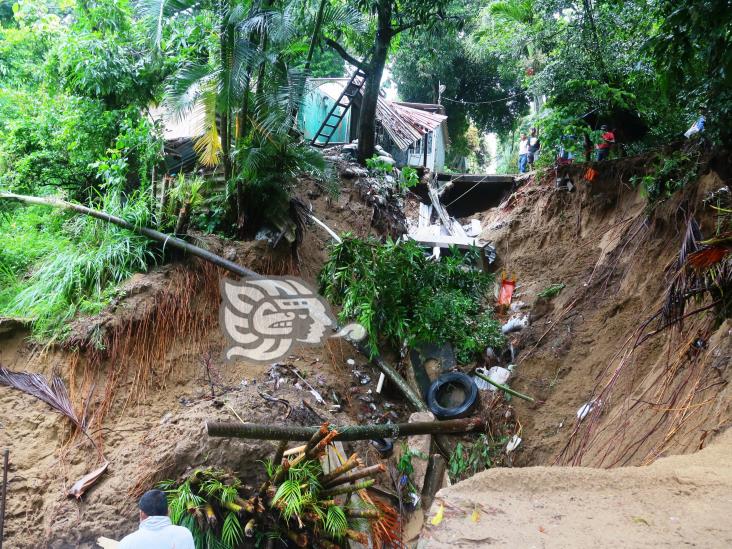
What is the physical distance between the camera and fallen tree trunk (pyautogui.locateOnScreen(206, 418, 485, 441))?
472cm

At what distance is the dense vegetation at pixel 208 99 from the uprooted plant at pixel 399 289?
170 mm

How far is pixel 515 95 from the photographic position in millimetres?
22109

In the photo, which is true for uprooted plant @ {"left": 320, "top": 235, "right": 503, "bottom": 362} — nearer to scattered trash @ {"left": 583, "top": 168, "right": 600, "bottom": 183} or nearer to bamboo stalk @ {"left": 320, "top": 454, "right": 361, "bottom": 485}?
bamboo stalk @ {"left": 320, "top": 454, "right": 361, "bottom": 485}

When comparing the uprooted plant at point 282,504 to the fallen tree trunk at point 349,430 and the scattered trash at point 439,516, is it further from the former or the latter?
the scattered trash at point 439,516

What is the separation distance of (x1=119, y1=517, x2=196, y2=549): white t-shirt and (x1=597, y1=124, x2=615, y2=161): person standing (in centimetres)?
911

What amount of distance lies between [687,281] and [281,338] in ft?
14.8

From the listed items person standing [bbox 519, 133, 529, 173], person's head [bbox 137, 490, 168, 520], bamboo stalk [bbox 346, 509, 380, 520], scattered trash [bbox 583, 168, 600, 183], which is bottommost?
bamboo stalk [bbox 346, 509, 380, 520]

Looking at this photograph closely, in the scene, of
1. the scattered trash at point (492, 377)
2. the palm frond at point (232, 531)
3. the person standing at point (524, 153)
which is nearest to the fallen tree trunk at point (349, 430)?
the palm frond at point (232, 531)

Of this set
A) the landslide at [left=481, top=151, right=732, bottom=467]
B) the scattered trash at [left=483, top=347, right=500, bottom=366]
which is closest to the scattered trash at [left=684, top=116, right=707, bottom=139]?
the landslide at [left=481, top=151, right=732, bottom=467]

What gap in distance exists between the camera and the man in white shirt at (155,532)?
3.36 metres

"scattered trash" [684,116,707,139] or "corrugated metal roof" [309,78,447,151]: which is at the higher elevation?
"corrugated metal roof" [309,78,447,151]

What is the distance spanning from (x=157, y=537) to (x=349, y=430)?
2274mm

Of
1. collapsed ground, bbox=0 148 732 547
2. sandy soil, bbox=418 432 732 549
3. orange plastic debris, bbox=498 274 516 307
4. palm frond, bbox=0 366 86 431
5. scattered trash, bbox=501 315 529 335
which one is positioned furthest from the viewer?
orange plastic debris, bbox=498 274 516 307

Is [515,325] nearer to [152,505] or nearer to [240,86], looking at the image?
[240,86]
